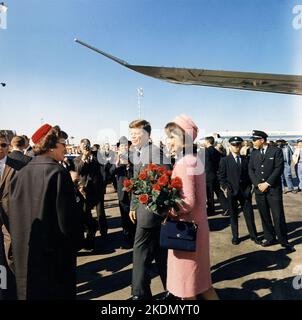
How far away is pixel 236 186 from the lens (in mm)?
5914

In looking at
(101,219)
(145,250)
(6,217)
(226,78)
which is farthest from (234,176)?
(6,217)

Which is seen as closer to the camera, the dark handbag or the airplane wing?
the dark handbag

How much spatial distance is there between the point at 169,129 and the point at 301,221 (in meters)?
5.69

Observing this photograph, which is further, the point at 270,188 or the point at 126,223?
the point at 126,223

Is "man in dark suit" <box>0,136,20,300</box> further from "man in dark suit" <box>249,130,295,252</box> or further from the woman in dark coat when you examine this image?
"man in dark suit" <box>249,130,295,252</box>

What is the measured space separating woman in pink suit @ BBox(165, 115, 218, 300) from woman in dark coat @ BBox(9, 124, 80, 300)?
97cm

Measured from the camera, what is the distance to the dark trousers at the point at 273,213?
538cm

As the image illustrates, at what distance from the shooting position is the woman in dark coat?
2.42 meters

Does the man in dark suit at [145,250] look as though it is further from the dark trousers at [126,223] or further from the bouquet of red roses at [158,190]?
the dark trousers at [126,223]

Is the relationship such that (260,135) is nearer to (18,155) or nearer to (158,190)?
(158,190)

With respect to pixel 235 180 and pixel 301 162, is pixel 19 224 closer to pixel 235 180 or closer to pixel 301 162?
pixel 235 180

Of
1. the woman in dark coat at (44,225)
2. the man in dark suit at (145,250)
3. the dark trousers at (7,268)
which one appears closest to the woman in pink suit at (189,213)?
the man in dark suit at (145,250)

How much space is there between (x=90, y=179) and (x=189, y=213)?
11.6 ft

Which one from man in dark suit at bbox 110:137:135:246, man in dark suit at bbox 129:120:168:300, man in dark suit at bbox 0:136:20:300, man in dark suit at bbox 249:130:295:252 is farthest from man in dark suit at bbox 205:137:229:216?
man in dark suit at bbox 0:136:20:300
